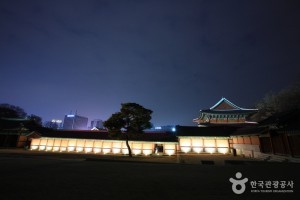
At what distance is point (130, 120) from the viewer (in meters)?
25.0

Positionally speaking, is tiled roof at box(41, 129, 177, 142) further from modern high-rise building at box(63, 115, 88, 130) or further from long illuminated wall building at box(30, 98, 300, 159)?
modern high-rise building at box(63, 115, 88, 130)

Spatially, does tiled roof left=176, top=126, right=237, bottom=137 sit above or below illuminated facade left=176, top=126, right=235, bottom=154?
above

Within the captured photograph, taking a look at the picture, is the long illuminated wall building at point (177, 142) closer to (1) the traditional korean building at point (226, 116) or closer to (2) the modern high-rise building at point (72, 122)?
(1) the traditional korean building at point (226, 116)

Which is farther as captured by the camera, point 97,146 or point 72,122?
point 72,122

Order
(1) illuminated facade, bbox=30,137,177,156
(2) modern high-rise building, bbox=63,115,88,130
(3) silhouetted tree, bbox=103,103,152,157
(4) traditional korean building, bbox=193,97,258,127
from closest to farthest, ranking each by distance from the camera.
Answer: (3) silhouetted tree, bbox=103,103,152,157 → (1) illuminated facade, bbox=30,137,177,156 → (4) traditional korean building, bbox=193,97,258,127 → (2) modern high-rise building, bbox=63,115,88,130

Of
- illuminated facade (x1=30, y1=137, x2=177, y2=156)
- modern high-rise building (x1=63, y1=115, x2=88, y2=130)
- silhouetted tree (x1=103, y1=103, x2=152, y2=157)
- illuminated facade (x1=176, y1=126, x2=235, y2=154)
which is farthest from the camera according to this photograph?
modern high-rise building (x1=63, y1=115, x2=88, y2=130)

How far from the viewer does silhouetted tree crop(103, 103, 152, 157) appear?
2448cm

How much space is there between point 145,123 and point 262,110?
137 feet

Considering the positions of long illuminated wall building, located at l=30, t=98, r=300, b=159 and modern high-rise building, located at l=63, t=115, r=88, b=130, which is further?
modern high-rise building, located at l=63, t=115, r=88, b=130

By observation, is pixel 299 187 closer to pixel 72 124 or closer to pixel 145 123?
pixel 145 123

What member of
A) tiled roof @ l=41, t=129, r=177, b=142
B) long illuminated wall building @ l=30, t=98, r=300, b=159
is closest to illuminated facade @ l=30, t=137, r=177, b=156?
long illuminated wall building @ l=30, t=98, r=300, b=159

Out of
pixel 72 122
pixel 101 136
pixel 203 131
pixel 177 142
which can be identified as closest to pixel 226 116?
pixel 203 131

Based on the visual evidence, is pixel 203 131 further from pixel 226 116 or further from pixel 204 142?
pixel 226 116

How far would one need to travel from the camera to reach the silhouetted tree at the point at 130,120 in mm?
24484
